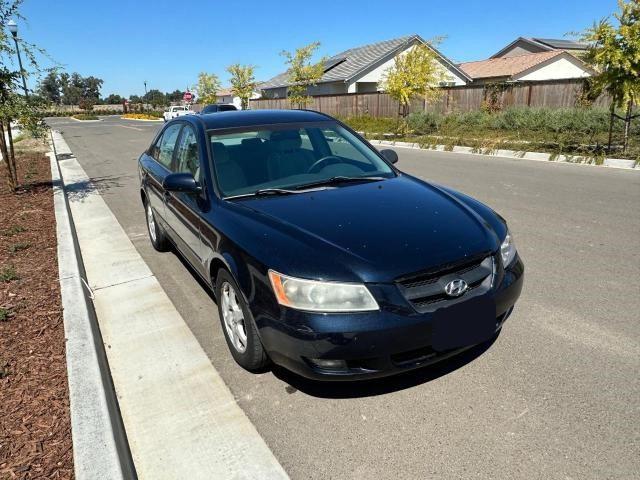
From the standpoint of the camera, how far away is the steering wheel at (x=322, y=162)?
3775 mm

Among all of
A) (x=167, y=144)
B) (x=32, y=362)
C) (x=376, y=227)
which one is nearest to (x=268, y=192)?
(x=376, y=227)

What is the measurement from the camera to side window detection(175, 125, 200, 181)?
383cm

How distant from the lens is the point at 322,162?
153 inches

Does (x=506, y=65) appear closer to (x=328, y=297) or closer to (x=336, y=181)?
(x=336, y=181)

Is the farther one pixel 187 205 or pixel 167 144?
pixel 167 144

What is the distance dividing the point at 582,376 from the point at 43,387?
3.33 metres

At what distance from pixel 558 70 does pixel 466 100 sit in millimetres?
20041

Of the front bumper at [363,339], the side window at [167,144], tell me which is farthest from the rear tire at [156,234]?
the front bumper at [363,339]

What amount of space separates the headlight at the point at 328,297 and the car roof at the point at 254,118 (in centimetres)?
197

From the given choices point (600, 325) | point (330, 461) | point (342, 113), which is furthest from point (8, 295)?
point (342, 113)

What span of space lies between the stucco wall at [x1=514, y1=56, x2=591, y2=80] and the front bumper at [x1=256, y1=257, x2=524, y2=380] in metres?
40.5

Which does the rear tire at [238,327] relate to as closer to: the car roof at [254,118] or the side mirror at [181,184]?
the side mirror at [181,184]

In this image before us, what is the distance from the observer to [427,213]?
10.0 feet

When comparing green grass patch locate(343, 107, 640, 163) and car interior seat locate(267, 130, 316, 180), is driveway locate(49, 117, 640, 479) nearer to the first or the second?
car interior seat locate(267, 130, 316, 180)
